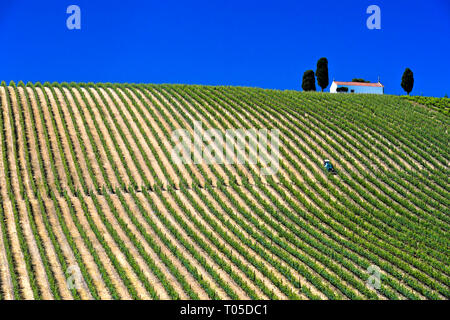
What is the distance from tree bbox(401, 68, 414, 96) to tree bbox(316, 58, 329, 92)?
10.0 meters

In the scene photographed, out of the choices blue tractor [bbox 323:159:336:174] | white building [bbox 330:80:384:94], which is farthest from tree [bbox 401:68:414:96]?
blue tractor [bbox 323:159:336:174]

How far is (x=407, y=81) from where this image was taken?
64.4m

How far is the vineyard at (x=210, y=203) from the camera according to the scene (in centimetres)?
1994

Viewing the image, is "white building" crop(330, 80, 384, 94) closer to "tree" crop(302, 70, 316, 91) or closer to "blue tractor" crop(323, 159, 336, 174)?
"tree" crop(302, 70, 316, 91)

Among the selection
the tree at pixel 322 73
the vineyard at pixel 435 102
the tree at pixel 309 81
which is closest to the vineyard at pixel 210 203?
the vineyard at pixel 435 102

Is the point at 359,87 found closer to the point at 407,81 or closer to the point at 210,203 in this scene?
the point at 407,81

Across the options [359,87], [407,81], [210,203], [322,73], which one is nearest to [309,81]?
[322,73]

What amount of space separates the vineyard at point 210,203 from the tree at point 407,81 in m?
22.9

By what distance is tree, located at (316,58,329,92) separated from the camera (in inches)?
2511

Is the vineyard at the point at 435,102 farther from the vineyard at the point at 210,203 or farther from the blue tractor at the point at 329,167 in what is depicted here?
the blue tractor at the point at 329,167

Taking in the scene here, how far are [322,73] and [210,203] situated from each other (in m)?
41.5

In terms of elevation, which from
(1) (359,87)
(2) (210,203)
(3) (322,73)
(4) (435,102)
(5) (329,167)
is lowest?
(2) (210,203)
